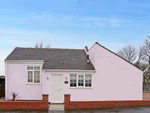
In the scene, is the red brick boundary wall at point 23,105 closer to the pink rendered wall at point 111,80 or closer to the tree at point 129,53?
the pink rendered wall at point 111,80

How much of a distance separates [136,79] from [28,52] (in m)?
10.9

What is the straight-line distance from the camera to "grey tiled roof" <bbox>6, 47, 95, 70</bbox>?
15238 mm

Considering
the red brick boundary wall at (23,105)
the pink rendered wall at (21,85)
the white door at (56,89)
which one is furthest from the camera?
the pink rendered wall at (21,85)

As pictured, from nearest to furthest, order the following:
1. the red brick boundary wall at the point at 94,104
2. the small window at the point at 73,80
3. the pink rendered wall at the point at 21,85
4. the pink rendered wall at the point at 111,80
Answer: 1. the red brick boundary wall at the point at 94,104
2. the small window at the point at 73,80
3. the pink rendered wall at the point at 111,80
4. the pink rendered wall at the point at 21,85

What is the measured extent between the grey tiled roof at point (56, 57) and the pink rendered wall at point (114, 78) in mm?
1095

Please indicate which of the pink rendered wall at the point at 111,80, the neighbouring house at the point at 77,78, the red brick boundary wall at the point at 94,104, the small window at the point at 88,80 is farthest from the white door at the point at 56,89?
the red brick boundary wall at the point at 94,104

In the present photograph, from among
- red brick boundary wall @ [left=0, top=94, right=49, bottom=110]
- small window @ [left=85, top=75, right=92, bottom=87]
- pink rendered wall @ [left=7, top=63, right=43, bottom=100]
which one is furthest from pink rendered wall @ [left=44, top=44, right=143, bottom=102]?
red brick boundary wall @ [left=0, top=94, right=49, bottom=110]

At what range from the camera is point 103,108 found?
11.9m

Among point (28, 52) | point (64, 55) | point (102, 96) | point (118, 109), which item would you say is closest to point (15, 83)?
point (28, 52)

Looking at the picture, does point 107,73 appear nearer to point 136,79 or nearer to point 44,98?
point 136,79

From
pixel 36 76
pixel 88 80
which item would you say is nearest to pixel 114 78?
pixel 88 80

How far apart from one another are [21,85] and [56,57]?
→ 4241 millimetres

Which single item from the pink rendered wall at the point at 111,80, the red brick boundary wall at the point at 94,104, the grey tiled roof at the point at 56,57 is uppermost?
the grey tiled roof at the point at 56,57

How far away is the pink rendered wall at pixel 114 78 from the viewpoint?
48.8 ft
